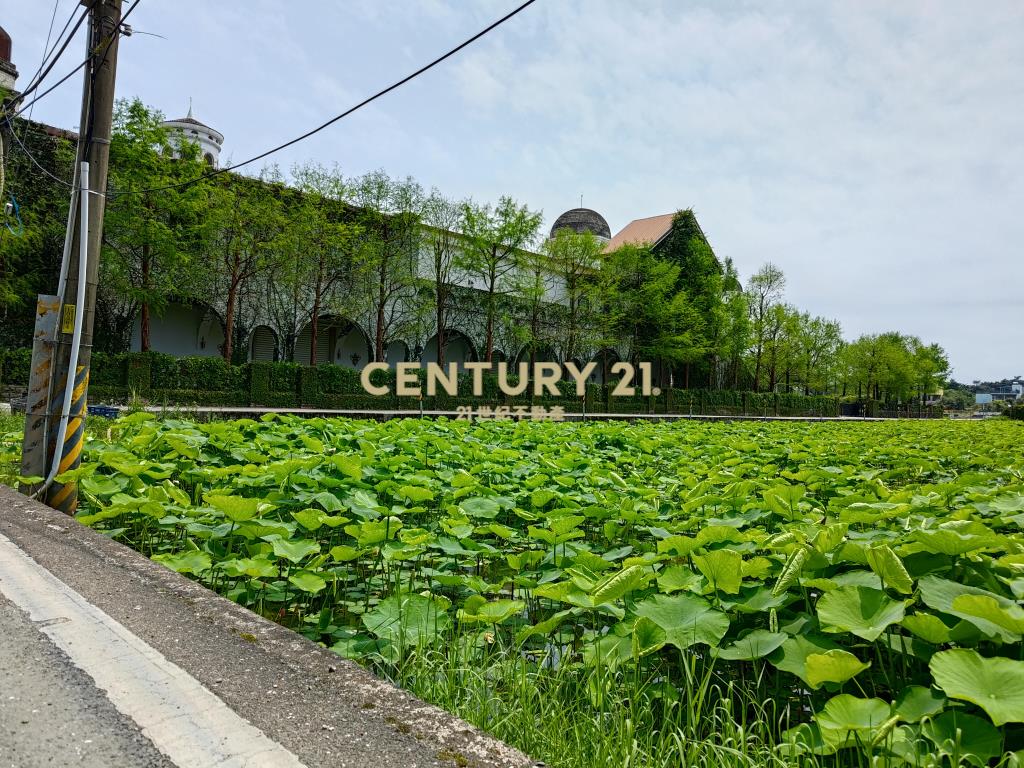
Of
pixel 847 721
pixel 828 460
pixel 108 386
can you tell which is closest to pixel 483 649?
pixel 847 721

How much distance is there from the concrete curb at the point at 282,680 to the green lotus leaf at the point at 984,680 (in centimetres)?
93

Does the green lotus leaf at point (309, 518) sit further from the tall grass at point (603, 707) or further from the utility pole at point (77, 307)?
the utility pole at point (77, 307)

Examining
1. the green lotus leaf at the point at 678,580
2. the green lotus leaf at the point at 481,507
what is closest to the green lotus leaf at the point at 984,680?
the green lotus leaf at the point at 678,580

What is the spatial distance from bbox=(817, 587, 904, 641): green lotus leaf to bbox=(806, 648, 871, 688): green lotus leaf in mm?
142

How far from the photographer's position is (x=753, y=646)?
67.7 inches

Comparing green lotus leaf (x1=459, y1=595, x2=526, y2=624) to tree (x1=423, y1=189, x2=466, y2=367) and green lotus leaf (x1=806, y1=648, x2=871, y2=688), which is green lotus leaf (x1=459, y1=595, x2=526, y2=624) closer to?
green lotus leaf (x1=806, y1=648, x2=871, y2=688)

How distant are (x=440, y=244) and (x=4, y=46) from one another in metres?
16.5

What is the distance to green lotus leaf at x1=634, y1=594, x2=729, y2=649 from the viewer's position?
1.74 metres

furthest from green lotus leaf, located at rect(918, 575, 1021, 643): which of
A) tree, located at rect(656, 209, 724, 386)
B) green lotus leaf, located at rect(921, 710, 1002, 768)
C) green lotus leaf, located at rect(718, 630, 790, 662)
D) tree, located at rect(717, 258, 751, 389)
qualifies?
tree, located at rect(717, 258, 751, 389)

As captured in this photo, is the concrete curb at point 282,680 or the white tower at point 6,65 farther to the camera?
the white tower at point 6,65

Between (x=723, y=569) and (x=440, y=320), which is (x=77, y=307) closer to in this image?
(x=723, y=569)

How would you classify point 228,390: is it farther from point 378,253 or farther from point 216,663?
point 216,663

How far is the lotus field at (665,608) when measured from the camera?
1.43 metres

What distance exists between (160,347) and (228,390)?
17.4 ft
